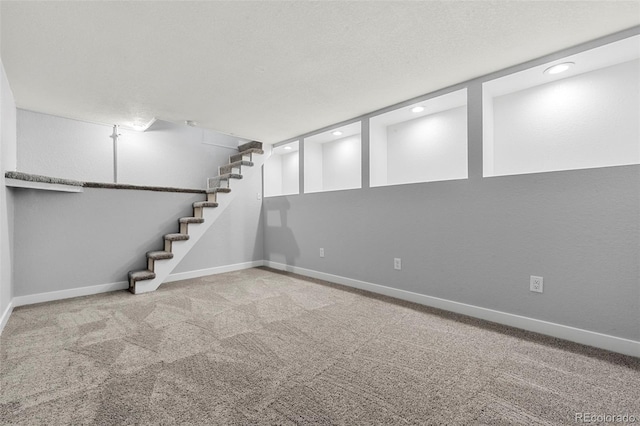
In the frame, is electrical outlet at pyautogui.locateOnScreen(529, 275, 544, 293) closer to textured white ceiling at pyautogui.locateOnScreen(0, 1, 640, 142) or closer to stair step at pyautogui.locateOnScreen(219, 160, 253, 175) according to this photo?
textured white ceiling at pyautogui.locateOnScreen(0, 1, 640, 142)

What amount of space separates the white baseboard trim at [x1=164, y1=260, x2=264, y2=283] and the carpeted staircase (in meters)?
0.40

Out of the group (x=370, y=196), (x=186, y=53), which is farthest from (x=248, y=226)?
(x=186, y=53)

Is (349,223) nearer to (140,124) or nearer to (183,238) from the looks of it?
(183,238)

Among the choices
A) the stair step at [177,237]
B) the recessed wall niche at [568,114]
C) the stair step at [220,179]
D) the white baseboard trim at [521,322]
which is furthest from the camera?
the stair step at [220,179]

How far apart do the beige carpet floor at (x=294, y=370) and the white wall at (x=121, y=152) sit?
1.97 metres

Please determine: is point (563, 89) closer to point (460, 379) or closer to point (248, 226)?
point (460, 379)

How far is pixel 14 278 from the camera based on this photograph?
2783 millimetres

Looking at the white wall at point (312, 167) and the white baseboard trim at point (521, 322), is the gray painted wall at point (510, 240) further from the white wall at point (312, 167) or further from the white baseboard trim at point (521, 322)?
the white wall at point (312, 167)

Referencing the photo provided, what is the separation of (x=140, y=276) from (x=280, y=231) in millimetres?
2079

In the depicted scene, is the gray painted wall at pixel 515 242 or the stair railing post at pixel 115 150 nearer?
the gray painted wall at pixel 515 242

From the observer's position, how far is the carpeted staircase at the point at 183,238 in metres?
3.32

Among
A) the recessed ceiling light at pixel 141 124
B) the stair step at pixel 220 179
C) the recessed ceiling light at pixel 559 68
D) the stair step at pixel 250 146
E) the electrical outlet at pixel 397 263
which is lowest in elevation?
the electrical outlet at pixel 397 263

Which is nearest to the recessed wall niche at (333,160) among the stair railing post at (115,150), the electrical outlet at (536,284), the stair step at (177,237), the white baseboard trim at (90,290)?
the stair step at (177,237)

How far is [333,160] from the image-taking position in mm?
4523
